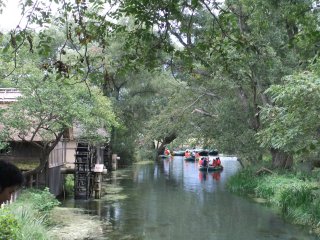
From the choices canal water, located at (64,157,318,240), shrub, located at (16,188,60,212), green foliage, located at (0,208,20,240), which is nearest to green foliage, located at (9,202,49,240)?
green foliage, located at (0,208,20,240)

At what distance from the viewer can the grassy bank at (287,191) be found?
1382 cm

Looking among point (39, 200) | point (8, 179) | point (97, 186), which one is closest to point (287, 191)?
point (97, 186)

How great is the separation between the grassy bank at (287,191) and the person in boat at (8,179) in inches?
446

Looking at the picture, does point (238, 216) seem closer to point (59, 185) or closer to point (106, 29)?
point (59, 185)

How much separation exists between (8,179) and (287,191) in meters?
14.8

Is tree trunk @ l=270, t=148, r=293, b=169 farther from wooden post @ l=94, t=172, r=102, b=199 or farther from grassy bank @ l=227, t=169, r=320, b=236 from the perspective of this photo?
wooden post @ l=94, t=172, r=102, b=199

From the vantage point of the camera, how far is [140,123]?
120 feet

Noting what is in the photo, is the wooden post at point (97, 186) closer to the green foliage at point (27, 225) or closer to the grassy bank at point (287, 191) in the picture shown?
the grassy bank at point (287, 191)

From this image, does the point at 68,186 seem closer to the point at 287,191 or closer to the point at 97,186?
the point at 97,186

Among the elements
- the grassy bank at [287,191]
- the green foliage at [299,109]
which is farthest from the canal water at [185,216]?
the green foliage at [299,109]

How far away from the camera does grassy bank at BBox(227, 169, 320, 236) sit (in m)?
13.8

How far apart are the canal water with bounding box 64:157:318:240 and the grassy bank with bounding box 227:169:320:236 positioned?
0.44 meters

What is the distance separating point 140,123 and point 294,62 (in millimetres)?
20409

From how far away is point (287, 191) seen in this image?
16219mm
